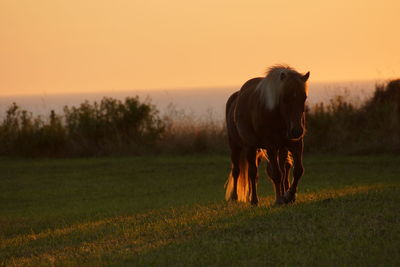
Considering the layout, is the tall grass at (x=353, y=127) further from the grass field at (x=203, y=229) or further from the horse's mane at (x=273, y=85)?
the horse's mane at (x=273, y=85)

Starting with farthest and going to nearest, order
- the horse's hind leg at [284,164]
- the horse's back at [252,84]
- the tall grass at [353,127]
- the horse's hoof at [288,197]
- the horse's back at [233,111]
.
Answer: the tall grass at [353,127] → the horse's back at [233,111] → the horse's back at [252,84] → the horse's hind leg at [284,164] → the horse's hoof at [288,197]

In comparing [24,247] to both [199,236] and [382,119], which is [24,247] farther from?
[382,119]

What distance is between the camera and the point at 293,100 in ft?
34.8

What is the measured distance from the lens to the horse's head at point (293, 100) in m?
10.5

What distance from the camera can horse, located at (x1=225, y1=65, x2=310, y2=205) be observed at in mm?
10602

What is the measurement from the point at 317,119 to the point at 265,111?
1354cm

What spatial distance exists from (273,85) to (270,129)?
67 cm

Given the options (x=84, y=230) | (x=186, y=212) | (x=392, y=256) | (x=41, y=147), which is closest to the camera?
(x=392, y=256)

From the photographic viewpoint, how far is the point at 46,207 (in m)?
17.1

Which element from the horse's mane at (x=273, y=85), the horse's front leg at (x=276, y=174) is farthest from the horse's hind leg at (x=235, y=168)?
the horse's mane at (x=273, y=85)

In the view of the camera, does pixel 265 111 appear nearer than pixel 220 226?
No

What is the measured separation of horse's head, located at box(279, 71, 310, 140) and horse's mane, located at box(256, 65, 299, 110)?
0.10m

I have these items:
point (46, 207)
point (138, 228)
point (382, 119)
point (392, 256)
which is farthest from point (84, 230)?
point (382, 119)

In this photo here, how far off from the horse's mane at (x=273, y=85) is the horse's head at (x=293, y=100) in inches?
3.9
